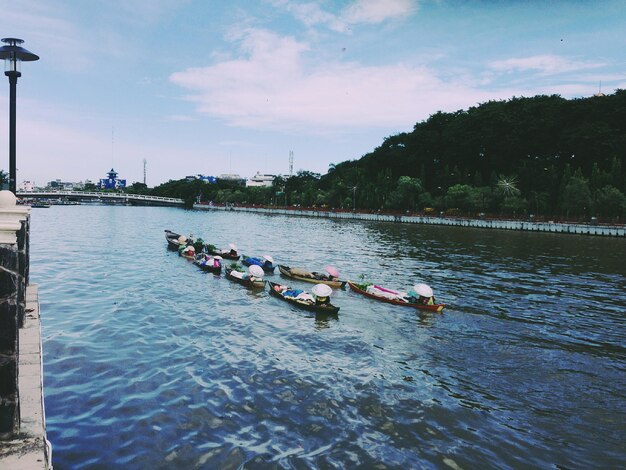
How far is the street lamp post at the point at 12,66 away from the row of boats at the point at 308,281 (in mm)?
15015

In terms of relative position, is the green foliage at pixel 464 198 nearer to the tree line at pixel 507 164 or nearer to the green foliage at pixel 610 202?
the tree line at pixel 507 164

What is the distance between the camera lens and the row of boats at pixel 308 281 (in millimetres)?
25234

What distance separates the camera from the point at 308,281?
34.6 meters

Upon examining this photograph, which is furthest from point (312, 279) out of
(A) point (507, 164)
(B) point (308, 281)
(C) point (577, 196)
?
(A) point (507, 164)

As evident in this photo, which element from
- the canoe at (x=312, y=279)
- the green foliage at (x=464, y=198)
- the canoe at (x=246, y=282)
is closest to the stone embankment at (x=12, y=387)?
the canoe at (x=246, y=282)

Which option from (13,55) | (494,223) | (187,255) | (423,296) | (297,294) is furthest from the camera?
(494,223)

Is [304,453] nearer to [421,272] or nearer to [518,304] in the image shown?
[518,304]

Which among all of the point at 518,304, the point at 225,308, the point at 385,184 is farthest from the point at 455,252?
the point at 385,184

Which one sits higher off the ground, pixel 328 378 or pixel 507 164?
pixel 507 164

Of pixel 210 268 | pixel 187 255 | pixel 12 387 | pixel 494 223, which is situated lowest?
pixel 210 268

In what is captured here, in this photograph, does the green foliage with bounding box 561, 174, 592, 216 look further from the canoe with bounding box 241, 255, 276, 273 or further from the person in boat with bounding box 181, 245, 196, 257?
the person in boat with bounding box 181, 245, 196, 257

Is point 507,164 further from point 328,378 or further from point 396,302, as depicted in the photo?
point 328,378

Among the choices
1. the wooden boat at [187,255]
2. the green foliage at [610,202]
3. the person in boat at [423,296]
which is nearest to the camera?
the person in boat at [423,296]

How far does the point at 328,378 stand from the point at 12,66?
1974cm
